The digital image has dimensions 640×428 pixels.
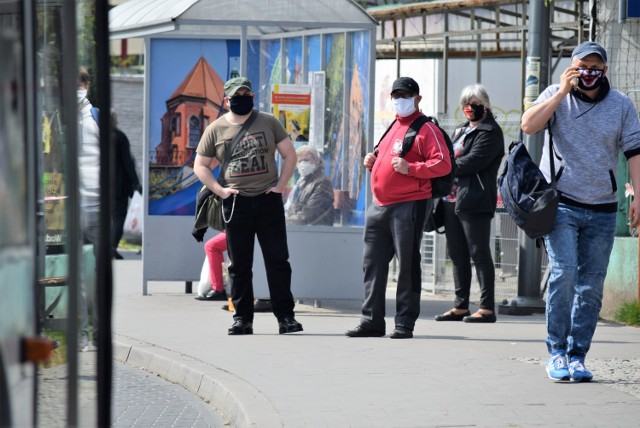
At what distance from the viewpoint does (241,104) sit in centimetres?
967

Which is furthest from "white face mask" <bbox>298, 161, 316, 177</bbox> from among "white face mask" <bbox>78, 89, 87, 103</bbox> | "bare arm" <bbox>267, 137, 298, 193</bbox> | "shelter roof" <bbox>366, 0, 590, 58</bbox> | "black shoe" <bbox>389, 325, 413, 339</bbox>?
"white face mask" <bbox>78, 89, 87, 103</bbox>

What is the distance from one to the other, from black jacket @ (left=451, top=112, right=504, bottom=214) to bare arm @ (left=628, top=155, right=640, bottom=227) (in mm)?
3194

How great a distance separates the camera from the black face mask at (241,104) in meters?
9.66

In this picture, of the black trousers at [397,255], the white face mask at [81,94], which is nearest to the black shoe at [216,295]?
the black trousers at [397,255]

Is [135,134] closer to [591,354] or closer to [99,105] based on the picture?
[591,354]

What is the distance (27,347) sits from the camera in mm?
2521

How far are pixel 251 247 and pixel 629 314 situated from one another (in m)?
3.11

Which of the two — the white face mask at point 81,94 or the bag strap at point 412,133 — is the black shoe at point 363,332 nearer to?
the bag strap at point 412,133

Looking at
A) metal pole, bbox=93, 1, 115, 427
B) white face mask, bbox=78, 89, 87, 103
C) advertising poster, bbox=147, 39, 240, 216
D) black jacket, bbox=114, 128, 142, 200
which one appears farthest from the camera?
black jacket, bbox=114, 128, 142, 200

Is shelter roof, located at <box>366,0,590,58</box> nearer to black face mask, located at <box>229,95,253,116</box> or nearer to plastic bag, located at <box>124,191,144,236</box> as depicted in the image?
plastic bag, located at <box>124,191,144,236</box>

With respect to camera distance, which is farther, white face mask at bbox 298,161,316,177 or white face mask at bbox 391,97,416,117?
white face mask at bbox 298,161,316,177

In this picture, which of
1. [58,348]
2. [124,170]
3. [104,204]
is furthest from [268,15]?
[58,348]

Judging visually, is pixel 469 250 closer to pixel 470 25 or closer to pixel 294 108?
pixel 294 108

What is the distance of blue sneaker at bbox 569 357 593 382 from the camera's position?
7.25 meters
